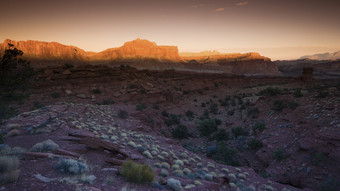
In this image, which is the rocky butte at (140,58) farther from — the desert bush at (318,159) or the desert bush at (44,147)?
the desert bush at (318,159)

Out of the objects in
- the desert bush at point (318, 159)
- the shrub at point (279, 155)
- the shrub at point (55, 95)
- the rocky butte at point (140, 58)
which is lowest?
the shrub at point (279, 155)

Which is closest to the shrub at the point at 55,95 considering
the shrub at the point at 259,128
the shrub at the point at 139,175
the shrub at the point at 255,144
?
the shrub at the point at 139,175

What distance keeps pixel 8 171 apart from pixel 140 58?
86400 millimetres

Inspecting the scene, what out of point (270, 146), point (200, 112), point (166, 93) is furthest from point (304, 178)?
point (166, 93)

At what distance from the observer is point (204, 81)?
39125 millimetres

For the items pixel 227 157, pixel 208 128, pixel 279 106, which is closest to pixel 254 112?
pixel 279 106

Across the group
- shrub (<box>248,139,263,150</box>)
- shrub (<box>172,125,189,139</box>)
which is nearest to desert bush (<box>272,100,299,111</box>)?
shrub (<box>248,139,263,150</box>)

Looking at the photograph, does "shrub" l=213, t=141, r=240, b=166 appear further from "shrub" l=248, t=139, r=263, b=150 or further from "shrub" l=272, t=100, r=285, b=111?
"shrub" l=272, t=100, r=285, b=111

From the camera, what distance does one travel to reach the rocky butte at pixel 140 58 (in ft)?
218

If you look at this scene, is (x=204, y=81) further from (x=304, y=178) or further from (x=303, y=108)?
(x=304, y=178)

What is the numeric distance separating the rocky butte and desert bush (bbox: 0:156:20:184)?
69392mm

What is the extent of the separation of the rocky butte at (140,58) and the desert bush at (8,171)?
69392 millimetres

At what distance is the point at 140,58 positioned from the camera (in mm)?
86750

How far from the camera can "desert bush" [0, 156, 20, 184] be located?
10.1 ft
